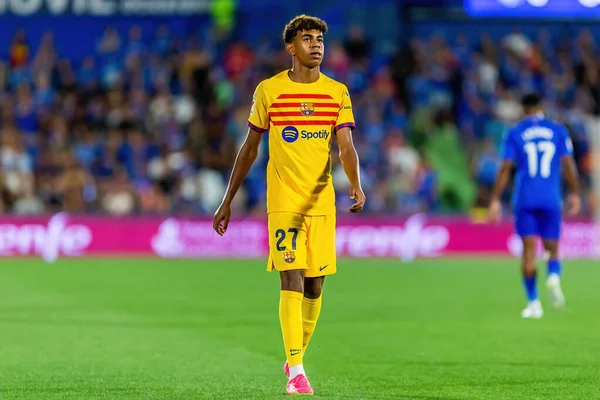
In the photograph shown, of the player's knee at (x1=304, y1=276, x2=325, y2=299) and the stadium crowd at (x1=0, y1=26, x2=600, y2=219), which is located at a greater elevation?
the stadium crowd at (x1=0, y1=26, x2=600, y2=219)

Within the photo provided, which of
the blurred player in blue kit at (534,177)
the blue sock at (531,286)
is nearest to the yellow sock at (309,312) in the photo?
the blurred player in blue kit at (534,177)

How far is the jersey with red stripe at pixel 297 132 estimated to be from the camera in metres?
7.79

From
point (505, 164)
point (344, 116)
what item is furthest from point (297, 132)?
point (505, 164)

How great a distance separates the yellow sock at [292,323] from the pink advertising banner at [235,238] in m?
16.6

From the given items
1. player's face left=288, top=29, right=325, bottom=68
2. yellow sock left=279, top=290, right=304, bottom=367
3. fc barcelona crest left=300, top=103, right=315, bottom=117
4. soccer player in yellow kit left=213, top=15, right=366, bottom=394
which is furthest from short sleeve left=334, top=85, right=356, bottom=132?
yellow sock left=279, top=290, right=304, bottom=367

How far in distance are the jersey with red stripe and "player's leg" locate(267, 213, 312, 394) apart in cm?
10

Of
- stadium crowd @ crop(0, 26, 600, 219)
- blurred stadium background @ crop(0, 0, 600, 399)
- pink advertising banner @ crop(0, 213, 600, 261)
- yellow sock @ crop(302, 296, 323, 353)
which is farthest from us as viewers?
stadium crowd @ crop(0, 26, 600, 219)

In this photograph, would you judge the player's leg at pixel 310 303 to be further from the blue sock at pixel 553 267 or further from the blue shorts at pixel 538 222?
the blue sock at pixel 553 267

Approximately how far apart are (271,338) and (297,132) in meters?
3.79

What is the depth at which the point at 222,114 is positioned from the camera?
2652cm

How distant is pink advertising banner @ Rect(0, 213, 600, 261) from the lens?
2397cm

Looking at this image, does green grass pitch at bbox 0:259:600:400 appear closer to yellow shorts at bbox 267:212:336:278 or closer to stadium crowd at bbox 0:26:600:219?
yellow shorts at bbox 267:212:336:278

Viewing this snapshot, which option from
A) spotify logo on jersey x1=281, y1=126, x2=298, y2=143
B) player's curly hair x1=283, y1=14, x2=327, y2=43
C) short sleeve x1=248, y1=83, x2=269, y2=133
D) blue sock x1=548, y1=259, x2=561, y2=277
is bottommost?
spotify logo on jersey x1=281, y1=126, x2=298, y2=143

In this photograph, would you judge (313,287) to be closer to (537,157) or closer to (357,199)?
(357,199)
